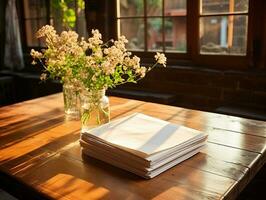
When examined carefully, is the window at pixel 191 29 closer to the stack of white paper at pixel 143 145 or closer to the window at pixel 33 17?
the window at pixel 33 17

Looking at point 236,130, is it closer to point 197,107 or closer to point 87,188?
point 87,188

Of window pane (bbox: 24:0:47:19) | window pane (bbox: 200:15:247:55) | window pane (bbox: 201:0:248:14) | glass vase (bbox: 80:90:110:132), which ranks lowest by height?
glass vase (bbox: 80:90:110:132)

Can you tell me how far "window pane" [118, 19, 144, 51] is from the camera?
3385 millimetres

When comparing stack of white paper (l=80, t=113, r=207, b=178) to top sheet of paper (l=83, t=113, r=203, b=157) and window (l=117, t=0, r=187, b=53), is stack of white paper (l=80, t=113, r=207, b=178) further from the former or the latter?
window (l=117, t=0, r=187, b=53)

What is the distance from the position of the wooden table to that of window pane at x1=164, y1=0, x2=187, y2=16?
150 cm

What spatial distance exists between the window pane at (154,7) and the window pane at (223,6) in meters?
0.44

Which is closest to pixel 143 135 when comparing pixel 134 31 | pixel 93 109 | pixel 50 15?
A: pixel 93 109

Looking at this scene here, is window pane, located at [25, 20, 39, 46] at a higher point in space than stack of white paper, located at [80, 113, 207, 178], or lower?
higher

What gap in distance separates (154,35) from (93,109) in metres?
1.96

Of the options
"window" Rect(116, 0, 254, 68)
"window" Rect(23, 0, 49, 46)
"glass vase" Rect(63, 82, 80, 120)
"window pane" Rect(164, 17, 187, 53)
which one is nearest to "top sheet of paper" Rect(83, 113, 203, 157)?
"glass vase" Rect(63, 82, 80, 120)

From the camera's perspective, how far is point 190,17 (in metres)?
2.97

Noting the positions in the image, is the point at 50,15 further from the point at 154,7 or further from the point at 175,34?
the point at 175,34

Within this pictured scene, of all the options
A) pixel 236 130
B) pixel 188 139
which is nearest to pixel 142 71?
pixel 188 139

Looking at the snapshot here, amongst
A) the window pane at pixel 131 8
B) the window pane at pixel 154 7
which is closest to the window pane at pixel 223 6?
the window pane at pixel 154 7
